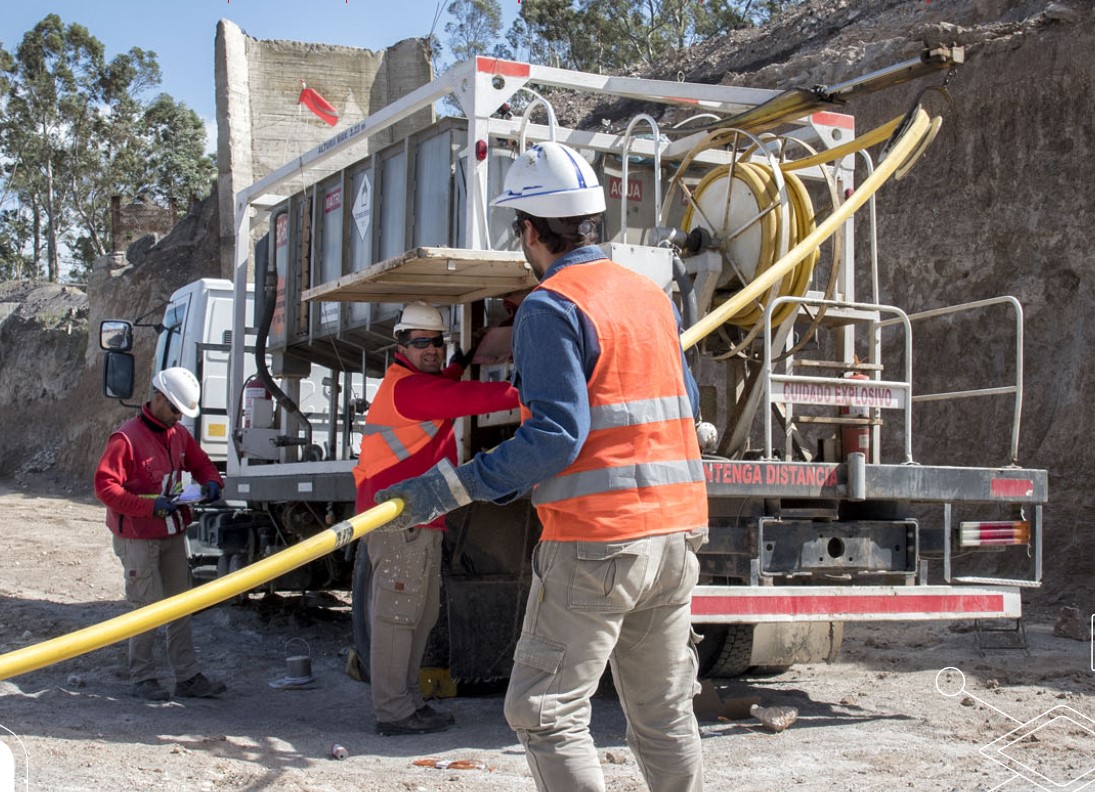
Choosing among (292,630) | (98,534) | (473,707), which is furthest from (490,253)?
(98,534)

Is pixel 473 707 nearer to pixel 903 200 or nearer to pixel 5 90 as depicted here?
pixel 903 200

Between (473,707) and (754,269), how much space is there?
8.79 feet

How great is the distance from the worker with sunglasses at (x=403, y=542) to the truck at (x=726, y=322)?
0.79ft

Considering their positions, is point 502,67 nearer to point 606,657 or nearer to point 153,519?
point 153,519

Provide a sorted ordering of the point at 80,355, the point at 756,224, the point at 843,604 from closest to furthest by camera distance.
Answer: the point at 843,604 < the point at 756,224 < the point at 80,355

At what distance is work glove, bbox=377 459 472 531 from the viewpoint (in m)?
3.47

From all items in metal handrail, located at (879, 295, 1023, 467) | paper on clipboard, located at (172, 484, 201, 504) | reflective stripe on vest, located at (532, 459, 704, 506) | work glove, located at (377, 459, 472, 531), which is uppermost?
metal handrail, located at (879, 295, 1023, 467)

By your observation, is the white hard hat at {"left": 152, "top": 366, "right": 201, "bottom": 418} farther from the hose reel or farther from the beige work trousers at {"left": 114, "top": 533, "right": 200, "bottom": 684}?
the hose reel

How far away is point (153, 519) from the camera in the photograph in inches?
275

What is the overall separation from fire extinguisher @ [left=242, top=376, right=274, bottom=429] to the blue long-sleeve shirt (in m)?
5.60

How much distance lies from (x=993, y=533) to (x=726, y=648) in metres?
1.49

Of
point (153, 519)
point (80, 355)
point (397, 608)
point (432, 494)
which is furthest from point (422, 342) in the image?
point (80, 355)

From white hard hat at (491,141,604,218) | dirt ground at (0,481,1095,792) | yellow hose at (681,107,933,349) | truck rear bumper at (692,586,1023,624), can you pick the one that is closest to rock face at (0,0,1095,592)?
dirt ground at (0,481,1095,792)

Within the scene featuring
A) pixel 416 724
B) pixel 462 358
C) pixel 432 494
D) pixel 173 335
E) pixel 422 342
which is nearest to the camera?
pixel 432 494
